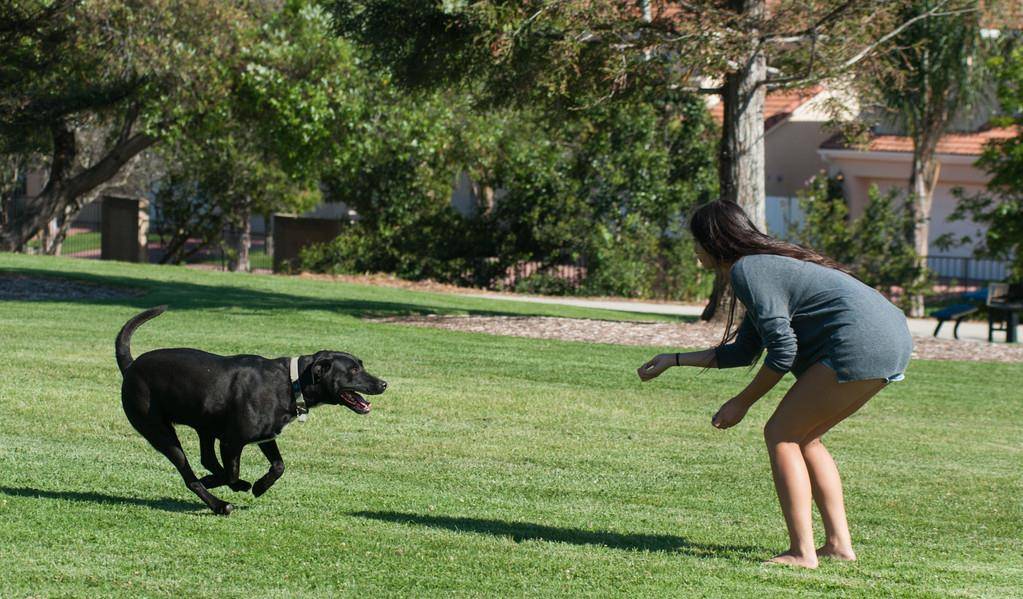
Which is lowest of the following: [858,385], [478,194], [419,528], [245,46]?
[419,528]

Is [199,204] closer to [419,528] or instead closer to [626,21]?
[626,21]

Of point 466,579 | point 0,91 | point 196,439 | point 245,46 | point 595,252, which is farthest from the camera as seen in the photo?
point 595,252

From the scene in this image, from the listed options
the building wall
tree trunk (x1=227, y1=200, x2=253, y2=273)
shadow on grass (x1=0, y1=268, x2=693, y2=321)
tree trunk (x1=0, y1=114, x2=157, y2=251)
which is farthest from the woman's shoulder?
the building wall

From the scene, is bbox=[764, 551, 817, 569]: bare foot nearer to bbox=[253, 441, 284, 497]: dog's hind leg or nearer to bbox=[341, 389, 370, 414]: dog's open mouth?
bbox=[341, 389, 370, 414]: dog's open mouth

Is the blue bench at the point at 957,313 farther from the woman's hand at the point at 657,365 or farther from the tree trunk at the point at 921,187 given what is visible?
the woman's hand at the point at 657,365

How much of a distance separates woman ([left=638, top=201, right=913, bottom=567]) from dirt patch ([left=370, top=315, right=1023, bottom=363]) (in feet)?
31.7

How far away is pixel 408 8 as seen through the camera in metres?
16.3

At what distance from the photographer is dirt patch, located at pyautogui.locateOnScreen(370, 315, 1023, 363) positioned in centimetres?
1588

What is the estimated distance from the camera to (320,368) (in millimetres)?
6254

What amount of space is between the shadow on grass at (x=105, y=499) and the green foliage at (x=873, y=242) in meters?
20.7

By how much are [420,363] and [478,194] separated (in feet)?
64.1

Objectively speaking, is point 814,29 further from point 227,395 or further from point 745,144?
point 227,395

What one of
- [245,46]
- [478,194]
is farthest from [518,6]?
[478,194]

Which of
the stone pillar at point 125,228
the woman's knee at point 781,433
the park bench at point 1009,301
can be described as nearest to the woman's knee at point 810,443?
the woman's knee at point 781,433
